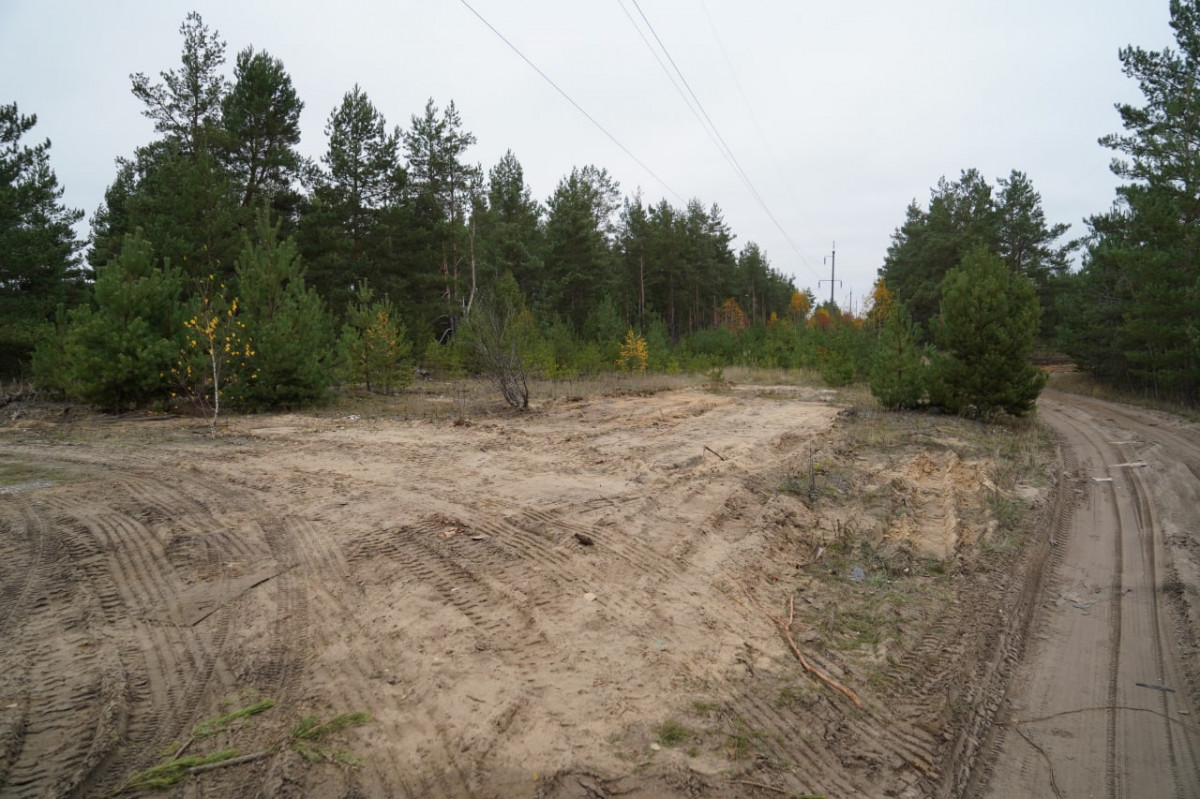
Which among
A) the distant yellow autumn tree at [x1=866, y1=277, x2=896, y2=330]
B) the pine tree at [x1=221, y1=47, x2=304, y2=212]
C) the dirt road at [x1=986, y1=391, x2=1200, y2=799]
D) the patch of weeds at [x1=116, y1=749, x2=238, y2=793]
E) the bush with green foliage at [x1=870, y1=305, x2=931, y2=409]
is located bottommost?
the dirt road at [x1=986, y1=391, x2=1200, y2=799]

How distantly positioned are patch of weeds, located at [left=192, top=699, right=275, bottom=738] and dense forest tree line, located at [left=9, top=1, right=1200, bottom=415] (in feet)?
38.1

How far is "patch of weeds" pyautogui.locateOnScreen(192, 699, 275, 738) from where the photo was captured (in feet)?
10.5

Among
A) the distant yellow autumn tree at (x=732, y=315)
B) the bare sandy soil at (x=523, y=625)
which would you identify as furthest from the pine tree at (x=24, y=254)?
the distant yellow autumn tree at (x=732, y=315)

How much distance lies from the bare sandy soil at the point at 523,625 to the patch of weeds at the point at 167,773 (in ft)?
0.20

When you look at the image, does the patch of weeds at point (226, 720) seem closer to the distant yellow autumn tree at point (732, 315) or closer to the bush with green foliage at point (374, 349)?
the bush with green foliage at point (374, 349)

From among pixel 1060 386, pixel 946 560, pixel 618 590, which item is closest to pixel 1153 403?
pixel 1060 386

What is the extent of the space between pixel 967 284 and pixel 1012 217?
2905 cm

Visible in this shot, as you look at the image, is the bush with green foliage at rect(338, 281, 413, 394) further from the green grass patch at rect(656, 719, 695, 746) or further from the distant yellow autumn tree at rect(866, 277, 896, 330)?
the distant yellow autumn tree at rect(866, 277, 896, 330)

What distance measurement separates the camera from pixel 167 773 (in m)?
2.92

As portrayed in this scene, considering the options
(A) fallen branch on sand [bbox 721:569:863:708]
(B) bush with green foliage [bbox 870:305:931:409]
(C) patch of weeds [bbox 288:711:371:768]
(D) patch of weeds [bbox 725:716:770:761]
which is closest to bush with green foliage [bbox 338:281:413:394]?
(B) bush with green foliage [bbox 870:305:931:409]

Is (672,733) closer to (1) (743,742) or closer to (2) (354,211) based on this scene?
(1) (743,742)

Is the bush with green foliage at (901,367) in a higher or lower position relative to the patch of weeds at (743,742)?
higher

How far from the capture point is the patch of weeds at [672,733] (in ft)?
10.8

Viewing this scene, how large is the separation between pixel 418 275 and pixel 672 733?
27.7 metres
